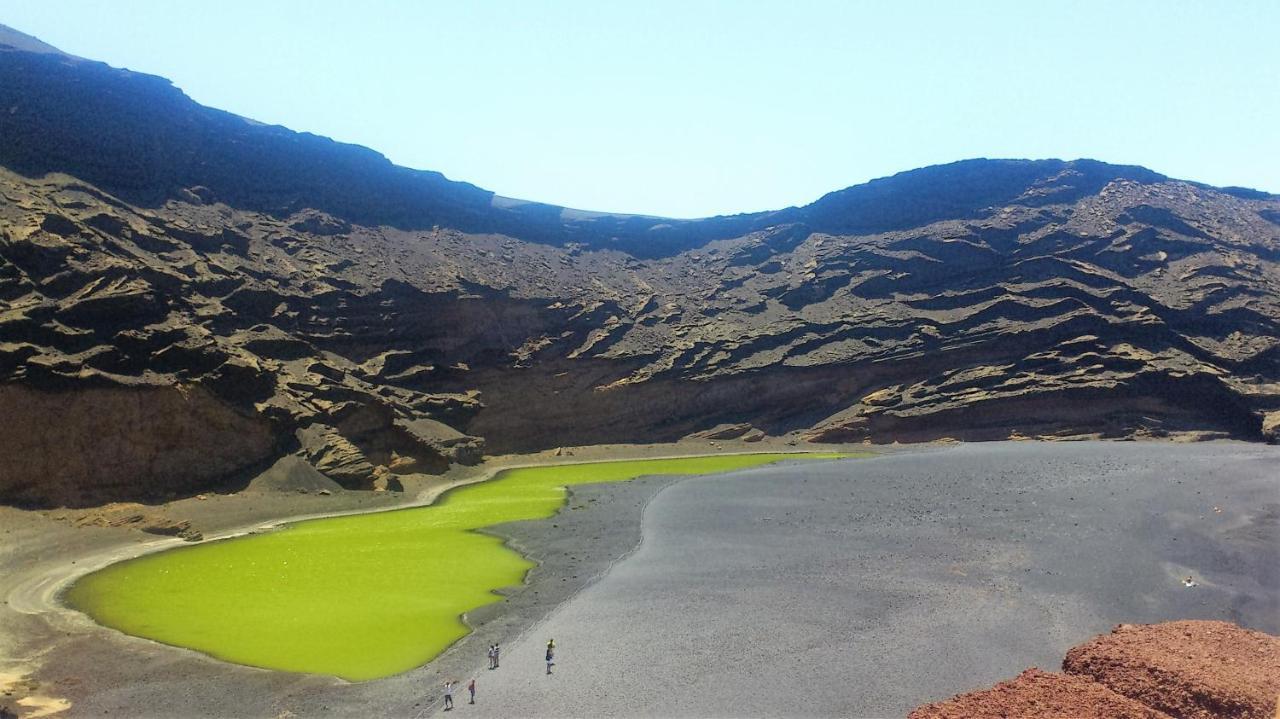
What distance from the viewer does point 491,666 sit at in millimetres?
16984

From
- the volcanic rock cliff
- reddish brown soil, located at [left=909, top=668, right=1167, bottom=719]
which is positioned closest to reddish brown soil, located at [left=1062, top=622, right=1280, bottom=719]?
reddish brown soil, located at [left=909, top=668, right=1167, bottom=719]

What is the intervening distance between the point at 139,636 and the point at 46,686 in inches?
126

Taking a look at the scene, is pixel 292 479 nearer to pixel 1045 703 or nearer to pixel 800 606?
pixel 800 606

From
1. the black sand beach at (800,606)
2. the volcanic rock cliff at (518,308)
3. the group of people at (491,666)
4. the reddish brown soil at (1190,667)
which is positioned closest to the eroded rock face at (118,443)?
the volcanic rock cliff at (518,308)

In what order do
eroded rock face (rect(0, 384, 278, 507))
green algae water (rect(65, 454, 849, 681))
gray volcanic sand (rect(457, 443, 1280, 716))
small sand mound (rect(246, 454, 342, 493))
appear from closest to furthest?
gray volcanic sand (rect(457, 443, 1280, 716)) → green algae water (rect(65, 454, 849, 681)) → eroded rock face (rect(0, 384, 278, 507)) → small sand mound (rect(246, 454, 342, 493))

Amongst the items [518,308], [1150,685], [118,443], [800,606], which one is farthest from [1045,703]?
[518,308]

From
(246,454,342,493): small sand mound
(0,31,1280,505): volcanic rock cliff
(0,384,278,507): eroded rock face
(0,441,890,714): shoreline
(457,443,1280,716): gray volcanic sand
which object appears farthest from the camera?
(246,454,342,493): small sand mound

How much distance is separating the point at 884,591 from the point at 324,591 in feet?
54.7

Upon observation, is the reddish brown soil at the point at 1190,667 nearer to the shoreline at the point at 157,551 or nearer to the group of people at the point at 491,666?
the group of people at the point at 491,666

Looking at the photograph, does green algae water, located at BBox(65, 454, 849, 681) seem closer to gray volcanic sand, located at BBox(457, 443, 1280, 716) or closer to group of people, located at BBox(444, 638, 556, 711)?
group of people, located at BBox(444, 638, 556, 711)

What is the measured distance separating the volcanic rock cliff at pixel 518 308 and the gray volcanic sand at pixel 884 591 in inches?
913

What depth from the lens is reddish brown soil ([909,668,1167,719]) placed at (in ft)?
31.9

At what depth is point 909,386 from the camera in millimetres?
63375

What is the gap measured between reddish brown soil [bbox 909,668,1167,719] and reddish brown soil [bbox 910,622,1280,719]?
0.01m
